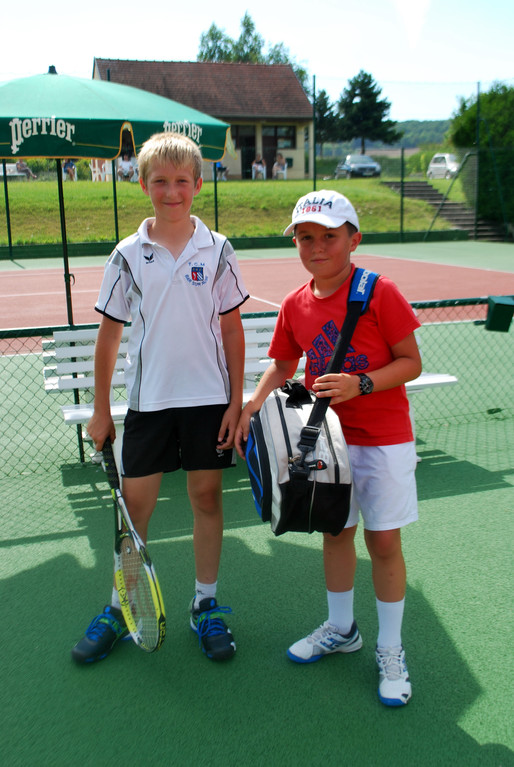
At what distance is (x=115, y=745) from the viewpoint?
7.00 feet

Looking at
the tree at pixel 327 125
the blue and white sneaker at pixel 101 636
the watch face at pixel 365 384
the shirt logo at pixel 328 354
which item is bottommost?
the blue and white sneaker at pixel 101 636

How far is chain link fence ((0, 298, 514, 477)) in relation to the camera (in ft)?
15.2

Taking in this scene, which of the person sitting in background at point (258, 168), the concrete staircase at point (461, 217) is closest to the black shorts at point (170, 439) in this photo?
the concrete staircase at point (461, 217)

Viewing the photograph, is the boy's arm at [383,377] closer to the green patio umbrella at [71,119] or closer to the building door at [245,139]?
the green patio umbrella at [71,119]

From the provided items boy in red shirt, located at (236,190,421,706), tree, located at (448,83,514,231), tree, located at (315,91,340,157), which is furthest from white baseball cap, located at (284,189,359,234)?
tree, located at (315,91,340,157)

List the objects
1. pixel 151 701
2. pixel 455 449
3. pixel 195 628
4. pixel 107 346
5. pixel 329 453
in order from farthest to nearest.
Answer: pixel 455 449
pixel 195 628
pixel 107 346
pixel 151 701
pixel 329 453

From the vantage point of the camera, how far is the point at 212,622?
2602 mm

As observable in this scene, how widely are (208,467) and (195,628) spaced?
0.64 m

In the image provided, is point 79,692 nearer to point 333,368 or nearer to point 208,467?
point 208,467

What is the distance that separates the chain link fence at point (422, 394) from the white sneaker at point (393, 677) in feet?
8.33

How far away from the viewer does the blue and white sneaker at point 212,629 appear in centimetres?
252

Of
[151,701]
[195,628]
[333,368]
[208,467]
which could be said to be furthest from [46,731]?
[333,368]

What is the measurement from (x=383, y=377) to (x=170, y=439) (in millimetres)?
825

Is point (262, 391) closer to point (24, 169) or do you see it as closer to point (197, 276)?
point (197, 276)
